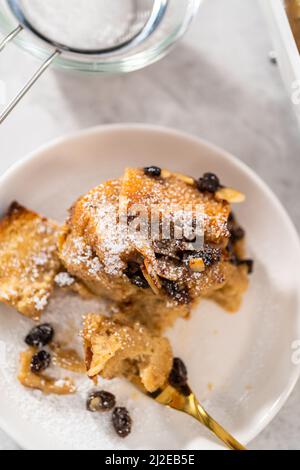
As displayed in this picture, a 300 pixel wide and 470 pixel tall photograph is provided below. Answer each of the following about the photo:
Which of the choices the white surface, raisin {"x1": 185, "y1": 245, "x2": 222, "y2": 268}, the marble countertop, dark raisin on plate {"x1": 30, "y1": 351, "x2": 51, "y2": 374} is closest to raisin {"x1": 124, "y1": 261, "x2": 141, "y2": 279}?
raisin {"x1": 185, "y1": 245, "x2": 222, "y2": 268}

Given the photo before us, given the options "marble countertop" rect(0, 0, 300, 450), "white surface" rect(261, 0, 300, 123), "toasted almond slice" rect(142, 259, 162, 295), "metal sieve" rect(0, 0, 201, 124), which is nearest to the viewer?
"toasted almond slice" rect(142, 259, 162, 295)

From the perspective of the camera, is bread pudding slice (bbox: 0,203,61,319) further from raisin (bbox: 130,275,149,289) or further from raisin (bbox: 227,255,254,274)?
raisin (bbox: 227,255,254,274)

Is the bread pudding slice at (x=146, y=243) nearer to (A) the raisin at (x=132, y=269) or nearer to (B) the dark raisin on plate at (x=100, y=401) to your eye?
(A) the raisin at (x=132, y=269)

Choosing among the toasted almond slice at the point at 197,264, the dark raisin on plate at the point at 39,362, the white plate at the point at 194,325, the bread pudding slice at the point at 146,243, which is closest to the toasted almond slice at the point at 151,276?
the bread pudding slice at the point at 146,243

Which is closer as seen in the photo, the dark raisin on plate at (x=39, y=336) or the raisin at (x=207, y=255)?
the raisin at (x=207, y=255)

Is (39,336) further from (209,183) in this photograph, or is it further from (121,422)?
(209,183)

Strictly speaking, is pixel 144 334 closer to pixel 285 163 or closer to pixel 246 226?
pixel 246 226

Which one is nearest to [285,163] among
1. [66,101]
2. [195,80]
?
[195,80]
